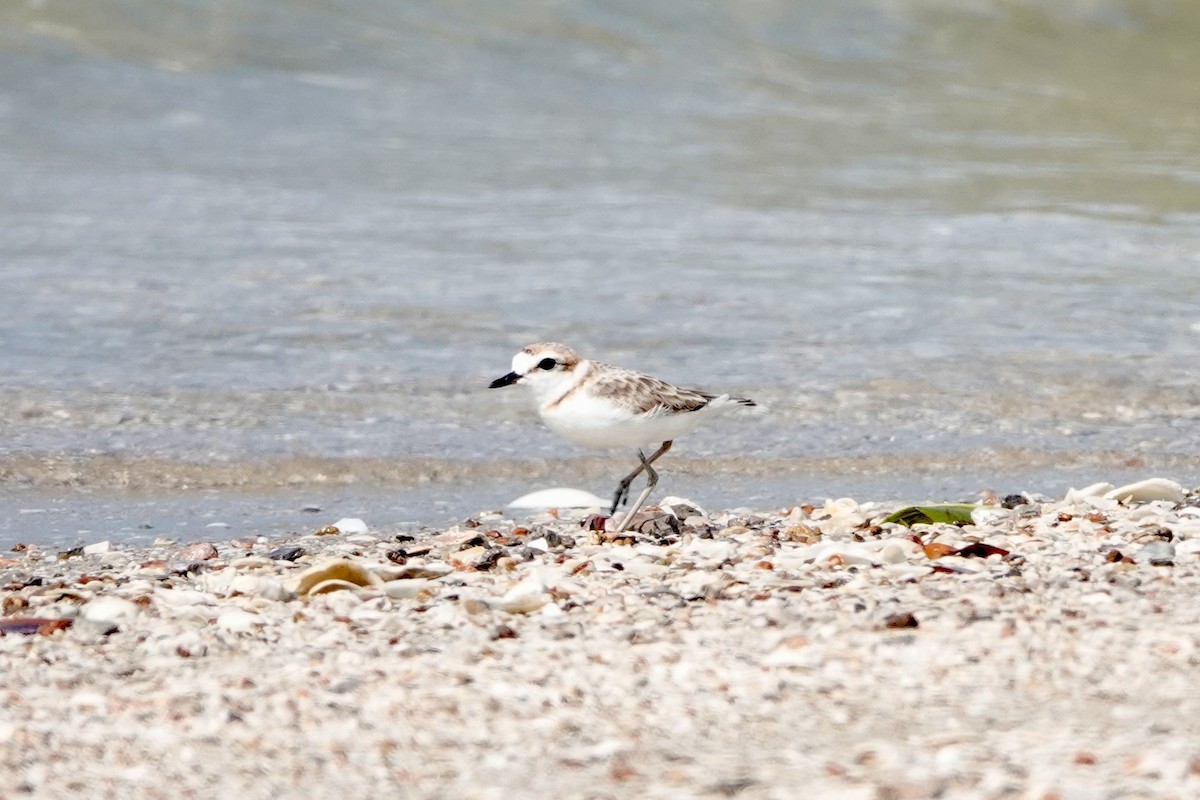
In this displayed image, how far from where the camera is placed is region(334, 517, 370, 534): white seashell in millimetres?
6094

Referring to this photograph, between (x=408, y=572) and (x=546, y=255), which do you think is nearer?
(x=408, y=572)

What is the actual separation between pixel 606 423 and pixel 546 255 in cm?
565

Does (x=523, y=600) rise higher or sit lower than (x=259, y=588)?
higher

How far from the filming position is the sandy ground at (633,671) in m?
3.09

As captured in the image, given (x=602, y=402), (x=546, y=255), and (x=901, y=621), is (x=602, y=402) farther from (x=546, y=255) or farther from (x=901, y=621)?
(x=546, y=255)

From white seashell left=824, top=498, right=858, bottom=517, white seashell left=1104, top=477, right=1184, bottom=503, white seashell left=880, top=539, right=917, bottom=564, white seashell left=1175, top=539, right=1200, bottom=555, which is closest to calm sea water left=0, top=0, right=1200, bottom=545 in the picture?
white seashell left=824, top=498, right=858, bottom=517

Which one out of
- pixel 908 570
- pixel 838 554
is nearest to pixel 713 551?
pixel 838 554

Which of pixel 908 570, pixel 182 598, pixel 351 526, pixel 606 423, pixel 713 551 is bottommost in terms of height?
pixel 351 526

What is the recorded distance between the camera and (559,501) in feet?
21.6

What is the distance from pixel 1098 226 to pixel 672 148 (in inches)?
168

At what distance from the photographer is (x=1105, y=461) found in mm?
7516

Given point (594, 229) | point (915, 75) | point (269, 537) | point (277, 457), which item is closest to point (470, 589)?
point (269, 537)

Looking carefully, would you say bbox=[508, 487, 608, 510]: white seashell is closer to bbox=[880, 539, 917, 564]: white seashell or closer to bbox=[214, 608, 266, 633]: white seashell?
bbox=[880, 539, 917, 564]: white seashell

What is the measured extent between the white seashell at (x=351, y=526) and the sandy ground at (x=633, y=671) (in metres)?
0.83
